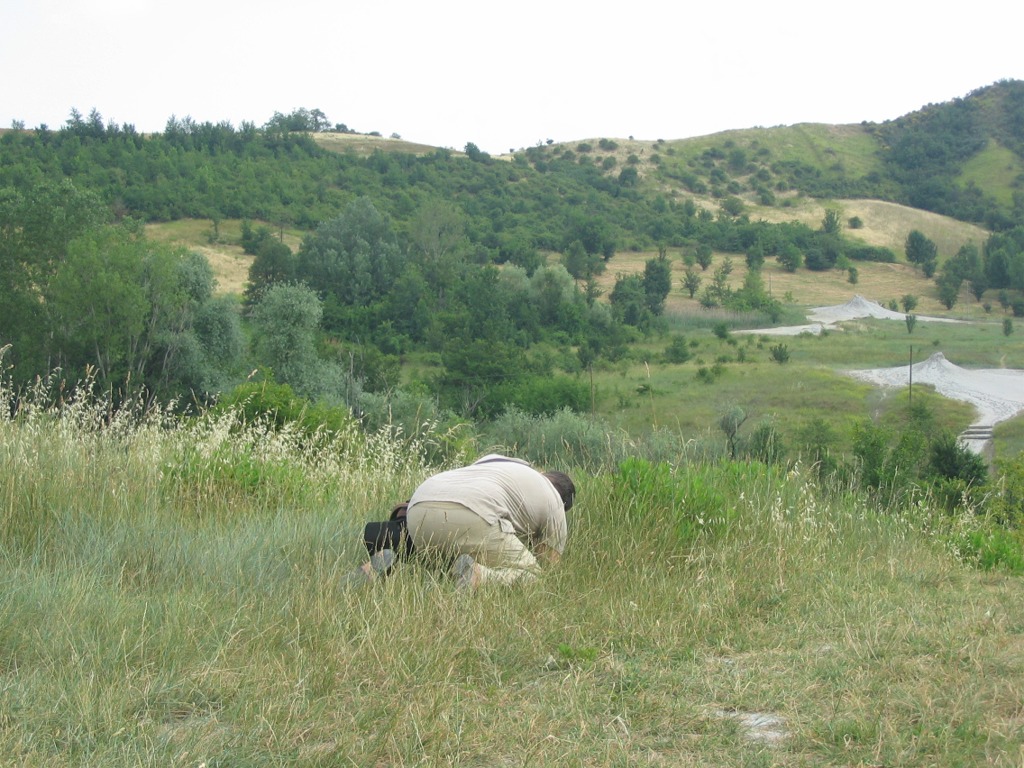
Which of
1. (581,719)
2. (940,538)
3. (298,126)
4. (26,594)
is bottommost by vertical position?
(940,538)

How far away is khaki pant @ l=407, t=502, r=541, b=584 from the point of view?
13.4 feet

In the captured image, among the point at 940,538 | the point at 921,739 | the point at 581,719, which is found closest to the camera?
the point at 921,739

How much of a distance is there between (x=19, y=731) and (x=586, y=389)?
4356cm

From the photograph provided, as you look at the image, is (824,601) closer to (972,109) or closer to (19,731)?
(19,731)

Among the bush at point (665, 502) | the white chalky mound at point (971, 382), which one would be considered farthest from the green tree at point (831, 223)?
the bush at point (665, 502)

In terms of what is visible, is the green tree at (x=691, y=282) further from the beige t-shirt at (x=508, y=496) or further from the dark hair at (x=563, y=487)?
the beige t-shirt at (x=508, y=496)

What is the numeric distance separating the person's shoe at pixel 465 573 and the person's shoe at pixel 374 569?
0.27m

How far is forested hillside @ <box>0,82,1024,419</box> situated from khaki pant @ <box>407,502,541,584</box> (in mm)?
5549

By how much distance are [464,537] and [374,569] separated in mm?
408

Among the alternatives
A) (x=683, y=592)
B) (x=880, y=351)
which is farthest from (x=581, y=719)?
(x=880, y=351)

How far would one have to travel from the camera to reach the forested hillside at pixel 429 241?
138ft

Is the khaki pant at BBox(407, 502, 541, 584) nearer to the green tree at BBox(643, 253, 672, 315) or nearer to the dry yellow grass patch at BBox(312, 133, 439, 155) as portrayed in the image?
the green tree at BBox(643, 253, 672, 315)

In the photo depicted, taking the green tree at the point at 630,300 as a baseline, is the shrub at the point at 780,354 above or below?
below

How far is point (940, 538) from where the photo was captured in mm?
5836
